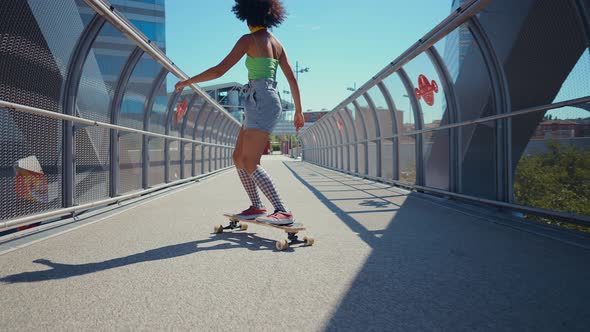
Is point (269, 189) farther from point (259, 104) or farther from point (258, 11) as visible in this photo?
point (258, 11)

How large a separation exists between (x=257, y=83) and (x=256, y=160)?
0.61m

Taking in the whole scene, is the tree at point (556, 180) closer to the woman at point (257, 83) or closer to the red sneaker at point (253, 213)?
the woman at point (257, 83)

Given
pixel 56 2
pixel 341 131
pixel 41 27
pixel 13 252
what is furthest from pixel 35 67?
pixel 341 131

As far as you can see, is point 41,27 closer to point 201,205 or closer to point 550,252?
point 201,205

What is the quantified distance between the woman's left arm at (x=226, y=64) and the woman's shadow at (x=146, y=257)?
1223mm

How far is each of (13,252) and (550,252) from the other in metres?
3.51

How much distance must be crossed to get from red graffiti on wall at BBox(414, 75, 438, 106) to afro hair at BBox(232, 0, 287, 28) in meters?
3.32

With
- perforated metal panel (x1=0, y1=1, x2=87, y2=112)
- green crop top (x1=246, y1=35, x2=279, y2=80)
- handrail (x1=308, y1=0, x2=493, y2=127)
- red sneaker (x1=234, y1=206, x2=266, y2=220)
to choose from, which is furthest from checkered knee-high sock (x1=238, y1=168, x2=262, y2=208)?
handrail (x1=308, y1=0, x2=493, y2=127)

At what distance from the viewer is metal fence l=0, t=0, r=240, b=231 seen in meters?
2.78

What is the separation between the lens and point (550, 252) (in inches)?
95.3

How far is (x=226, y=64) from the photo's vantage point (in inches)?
113

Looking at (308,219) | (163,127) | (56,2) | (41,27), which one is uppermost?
(56,2)

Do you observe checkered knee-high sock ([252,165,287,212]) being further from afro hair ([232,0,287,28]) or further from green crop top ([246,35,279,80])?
afro hair ([232,0,287,28])

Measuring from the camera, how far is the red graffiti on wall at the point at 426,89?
5.56 meters
